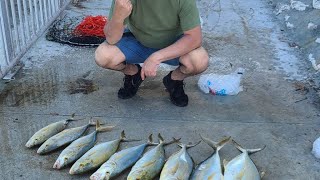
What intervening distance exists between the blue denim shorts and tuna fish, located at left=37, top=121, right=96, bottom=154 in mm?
734

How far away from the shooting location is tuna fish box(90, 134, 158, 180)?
3.09 m

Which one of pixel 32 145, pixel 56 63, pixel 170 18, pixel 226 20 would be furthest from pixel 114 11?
pixel 226 20

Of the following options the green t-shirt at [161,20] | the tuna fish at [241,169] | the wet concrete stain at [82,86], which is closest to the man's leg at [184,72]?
the green t-shirt at [161,20]

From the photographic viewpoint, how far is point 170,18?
12.3ft

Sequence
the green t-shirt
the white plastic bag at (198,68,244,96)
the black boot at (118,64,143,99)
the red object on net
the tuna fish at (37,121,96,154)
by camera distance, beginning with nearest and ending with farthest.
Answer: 1. the tuna fish at (37,121,96,154)
2. the green t-shirt
3. the black boot at (118,64,143,99)
4. the white plastic bag at (198,68,244,96)
5. the red object on net

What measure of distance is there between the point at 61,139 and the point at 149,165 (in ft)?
2.38

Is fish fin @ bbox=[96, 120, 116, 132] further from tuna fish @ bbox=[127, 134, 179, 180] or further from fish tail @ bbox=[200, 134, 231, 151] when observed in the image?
fish tail @ bbox=[200, 134, 231, 151]

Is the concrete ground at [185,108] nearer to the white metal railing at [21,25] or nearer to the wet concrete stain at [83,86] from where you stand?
the wet concrete stain at [83,86]

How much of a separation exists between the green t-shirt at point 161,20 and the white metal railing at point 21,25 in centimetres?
121

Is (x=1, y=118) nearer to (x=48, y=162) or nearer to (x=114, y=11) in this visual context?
(x=48, y=162)

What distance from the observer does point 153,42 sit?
3.92m

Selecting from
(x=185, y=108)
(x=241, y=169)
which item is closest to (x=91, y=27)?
(x=185, y=108)

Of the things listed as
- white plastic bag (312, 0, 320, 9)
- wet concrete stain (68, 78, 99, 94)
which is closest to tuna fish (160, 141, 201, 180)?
wet concrete stain (68, 78, 99, 94)

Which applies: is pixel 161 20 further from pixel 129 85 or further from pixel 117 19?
pixel 129 85
